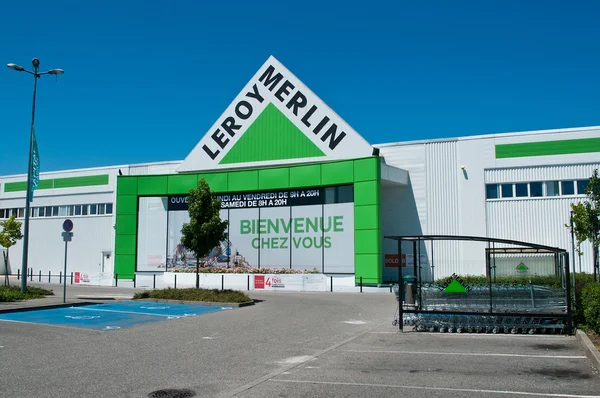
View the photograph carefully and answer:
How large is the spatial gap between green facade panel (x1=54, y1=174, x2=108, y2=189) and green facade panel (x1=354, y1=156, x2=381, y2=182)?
2098 centimetres

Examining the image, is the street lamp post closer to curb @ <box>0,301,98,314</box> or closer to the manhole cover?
curb @ <box>0,301,98,314</box>

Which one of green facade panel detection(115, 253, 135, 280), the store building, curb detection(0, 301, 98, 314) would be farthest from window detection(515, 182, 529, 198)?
green facade panel detection(115, 253, 135, 280)

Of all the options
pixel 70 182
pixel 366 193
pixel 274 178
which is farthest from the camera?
pixel 70 182

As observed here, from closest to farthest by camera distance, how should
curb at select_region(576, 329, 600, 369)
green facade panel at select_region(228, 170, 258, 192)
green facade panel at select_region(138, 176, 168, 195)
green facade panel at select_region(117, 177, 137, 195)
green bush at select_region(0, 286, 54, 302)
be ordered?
curb at select_region(576, 329, 600, 369) → green bush at select_region(0, 286, 54, 302) → green facade panel at select_region(228, 170, 258, 192) → green facade panel at select_region(138, 176, 168, 195) → green facade panel at select_region(117, 177, 137, 195)

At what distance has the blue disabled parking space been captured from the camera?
15.5 meters

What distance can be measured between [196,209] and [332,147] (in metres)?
12.1

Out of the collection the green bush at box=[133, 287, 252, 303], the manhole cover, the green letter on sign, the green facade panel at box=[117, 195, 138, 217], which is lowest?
the manhole cover

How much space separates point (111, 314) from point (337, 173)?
17.6 m

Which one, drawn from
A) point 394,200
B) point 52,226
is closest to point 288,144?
point 394,200

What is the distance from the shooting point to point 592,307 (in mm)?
12008

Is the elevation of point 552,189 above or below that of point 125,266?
above

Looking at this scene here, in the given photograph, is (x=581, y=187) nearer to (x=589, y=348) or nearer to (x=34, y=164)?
(x=589, y=348)

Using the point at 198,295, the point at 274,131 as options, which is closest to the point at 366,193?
the point at 274,131

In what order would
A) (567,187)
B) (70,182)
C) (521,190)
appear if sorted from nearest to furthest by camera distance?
(567,187) < (521,190) < (70,182)
